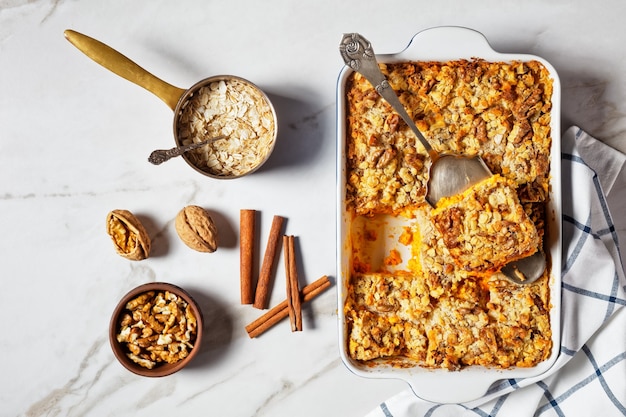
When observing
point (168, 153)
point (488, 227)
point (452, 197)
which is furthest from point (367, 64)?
point (168, 153)

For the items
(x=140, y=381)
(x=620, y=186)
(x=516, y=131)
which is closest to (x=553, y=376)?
(x=620, y=186)

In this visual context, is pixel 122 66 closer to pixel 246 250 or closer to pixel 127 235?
pixel 127 235

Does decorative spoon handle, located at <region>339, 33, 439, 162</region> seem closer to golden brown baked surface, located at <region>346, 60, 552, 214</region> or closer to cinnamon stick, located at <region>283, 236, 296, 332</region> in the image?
golden brown baked surface, located at <region>346, 60, 552, 214</region>

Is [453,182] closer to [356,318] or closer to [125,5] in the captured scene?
[356,318]

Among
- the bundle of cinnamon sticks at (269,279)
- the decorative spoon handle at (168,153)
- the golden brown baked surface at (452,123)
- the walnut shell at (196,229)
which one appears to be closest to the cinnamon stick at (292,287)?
the bundle of cinnamon sticks at (269,279)

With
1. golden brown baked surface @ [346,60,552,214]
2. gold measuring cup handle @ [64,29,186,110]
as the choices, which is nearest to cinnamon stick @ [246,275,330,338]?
golden brown baked surface @ [346,60,552,214]

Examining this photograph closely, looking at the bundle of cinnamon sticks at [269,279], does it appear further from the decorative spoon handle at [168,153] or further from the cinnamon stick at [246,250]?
the decorative spoon handle at [168,153]
